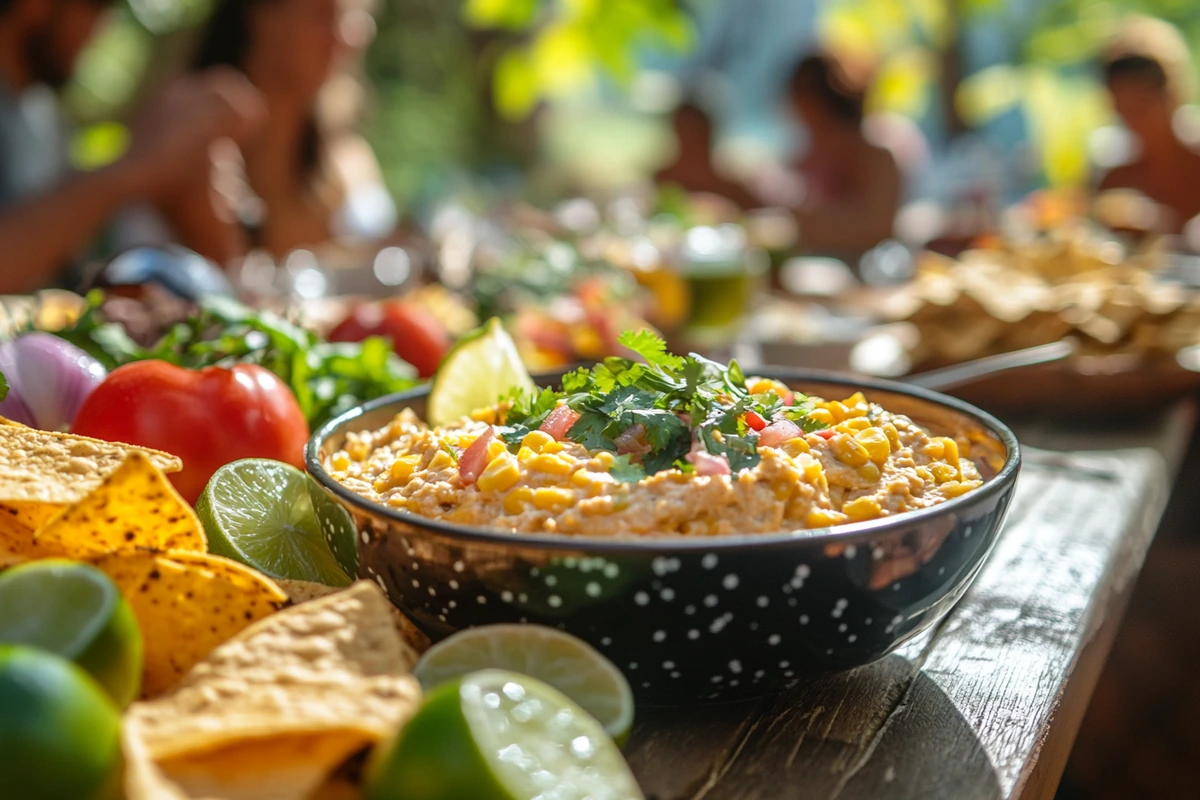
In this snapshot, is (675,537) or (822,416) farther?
(822,416)

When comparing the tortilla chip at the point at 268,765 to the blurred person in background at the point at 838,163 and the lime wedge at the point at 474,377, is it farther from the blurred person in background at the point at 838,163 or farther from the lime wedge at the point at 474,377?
the blurred person in background at the point at 838,163

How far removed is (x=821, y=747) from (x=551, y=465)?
299 millimetres

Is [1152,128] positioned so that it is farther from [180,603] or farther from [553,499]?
[180,603]

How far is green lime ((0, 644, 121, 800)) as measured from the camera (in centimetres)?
55

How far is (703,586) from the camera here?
0.76m

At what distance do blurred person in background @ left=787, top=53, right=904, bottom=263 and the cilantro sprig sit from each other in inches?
168

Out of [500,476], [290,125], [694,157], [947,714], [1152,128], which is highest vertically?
[500,476]

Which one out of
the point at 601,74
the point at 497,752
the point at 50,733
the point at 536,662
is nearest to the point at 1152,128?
the point at 601,74

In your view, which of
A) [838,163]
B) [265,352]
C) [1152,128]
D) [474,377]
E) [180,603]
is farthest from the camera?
[838,163]

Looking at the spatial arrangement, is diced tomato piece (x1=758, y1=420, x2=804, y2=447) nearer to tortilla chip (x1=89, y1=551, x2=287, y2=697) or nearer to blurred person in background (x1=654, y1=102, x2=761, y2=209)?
tortilla chip (x1=89, y1=551, x2=287, y2=697)

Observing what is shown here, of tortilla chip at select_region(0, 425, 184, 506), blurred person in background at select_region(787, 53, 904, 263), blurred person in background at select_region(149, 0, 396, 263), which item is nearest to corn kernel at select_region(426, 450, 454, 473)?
tortilla chip at select_region(0, 425, 184, 506)

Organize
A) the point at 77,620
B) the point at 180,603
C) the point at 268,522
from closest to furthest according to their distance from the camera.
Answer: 1. the point at 77,620
2. the point at 180,603
3. the point at 268,522

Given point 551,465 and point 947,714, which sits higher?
point 551,465

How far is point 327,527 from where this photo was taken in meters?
0.97
